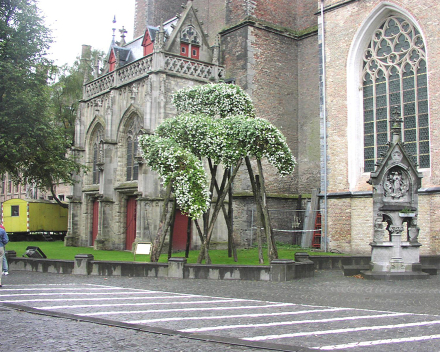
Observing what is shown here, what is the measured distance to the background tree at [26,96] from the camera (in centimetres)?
2038

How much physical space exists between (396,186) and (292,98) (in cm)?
1446

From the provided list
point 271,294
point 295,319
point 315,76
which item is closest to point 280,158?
point 271,294

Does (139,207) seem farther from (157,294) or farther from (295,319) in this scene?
(295,319)

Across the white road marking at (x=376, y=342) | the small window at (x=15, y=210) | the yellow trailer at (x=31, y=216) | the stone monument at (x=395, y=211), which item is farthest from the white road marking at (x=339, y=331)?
the small window at (x=15, y=210)

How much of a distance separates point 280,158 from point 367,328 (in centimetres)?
992

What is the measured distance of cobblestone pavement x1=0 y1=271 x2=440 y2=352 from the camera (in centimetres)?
654

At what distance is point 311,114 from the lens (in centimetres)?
2884

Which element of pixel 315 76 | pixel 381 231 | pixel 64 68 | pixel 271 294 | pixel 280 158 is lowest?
pixel 271 294

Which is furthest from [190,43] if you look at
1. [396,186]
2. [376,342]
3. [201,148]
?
[376,342]

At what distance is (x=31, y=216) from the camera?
3866 cm

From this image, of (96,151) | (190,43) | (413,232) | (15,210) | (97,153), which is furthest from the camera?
(15,210)

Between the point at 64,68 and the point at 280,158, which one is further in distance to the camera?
the point at 64,68

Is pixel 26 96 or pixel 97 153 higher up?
pixel 26 96

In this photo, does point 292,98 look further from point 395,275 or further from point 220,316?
point 220,316
